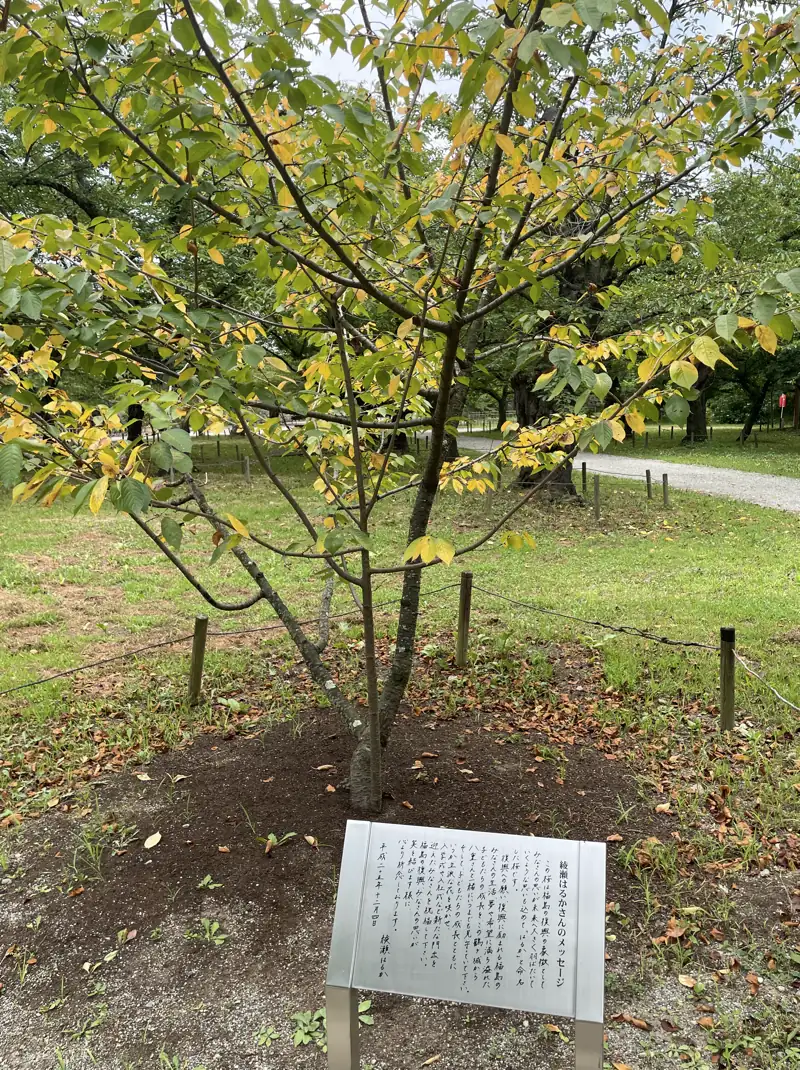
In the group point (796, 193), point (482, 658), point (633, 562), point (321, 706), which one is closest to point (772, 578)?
point (633, 562)

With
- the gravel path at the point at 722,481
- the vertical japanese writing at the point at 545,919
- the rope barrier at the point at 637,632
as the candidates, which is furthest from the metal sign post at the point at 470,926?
the gravel path at the point at 722,481

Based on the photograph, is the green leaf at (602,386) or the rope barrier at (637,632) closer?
the green leaf at (602,386)

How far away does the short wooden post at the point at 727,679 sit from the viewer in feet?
14.1

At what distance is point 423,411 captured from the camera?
3977 mm

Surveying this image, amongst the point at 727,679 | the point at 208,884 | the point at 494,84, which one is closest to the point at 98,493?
the point at 494,84

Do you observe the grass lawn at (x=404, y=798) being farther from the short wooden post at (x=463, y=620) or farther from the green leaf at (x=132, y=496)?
the green leaf at (x=132, y=496)

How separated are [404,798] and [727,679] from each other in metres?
2.24

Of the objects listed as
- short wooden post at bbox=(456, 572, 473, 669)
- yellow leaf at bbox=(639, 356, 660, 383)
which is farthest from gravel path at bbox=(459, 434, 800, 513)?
yellow leaf at bbox=(639, 356, 660, 383)

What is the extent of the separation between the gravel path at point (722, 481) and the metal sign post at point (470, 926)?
9982 mm

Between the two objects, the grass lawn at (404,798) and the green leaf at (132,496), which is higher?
the green leaf at (132,496)

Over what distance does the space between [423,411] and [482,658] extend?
2661 mm

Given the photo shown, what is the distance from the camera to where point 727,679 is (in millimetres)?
4410

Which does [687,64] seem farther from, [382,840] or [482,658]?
[482,658]

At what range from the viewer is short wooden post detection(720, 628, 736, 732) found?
429cm
